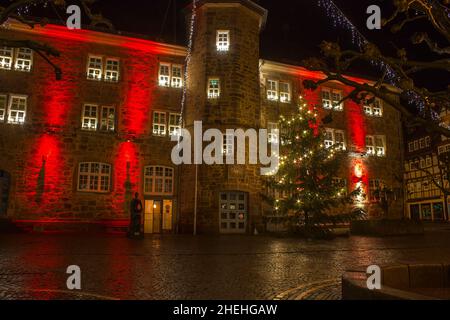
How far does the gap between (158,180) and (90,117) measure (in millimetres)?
4971

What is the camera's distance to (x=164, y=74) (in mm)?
22453

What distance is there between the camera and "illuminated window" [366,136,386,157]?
89.8ft

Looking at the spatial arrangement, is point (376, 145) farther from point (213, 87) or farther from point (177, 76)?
point (177, 76)

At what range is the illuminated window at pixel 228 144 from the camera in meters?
20.3

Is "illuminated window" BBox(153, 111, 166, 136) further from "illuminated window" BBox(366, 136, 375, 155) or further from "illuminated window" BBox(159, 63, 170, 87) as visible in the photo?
"illuminated window" BBox(366, 136, 375, 155)

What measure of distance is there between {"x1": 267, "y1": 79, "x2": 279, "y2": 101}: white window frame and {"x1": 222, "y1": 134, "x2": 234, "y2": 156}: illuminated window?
519 centimetres

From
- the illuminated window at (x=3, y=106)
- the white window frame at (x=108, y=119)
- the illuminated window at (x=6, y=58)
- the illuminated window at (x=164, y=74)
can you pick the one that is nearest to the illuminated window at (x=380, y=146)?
the illuminated window at (x=164, y=74)

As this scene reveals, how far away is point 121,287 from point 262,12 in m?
20.4

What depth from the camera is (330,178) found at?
17422 mm

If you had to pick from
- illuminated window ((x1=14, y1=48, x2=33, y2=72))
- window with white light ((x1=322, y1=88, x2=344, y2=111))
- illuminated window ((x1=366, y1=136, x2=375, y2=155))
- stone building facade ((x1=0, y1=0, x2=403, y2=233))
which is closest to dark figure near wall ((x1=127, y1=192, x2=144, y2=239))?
stone building facade ((x1=0, y1=0, x2=403, y2=233))

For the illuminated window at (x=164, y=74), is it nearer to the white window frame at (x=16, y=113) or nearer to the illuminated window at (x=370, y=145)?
the white window frame at (x=16, y=113)

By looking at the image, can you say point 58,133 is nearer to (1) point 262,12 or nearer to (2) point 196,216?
(2) point 196,216

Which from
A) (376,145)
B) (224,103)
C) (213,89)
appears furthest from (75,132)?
(376,145)

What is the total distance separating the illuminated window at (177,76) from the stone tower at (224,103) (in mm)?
792
